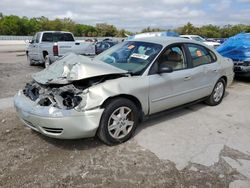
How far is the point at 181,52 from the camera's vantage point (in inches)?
185

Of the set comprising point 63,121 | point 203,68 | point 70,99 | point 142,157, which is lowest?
point 142,157

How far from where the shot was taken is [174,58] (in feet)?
15.0

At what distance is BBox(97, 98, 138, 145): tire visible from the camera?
3.53m

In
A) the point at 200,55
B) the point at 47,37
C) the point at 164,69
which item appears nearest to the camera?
the point at 164,69

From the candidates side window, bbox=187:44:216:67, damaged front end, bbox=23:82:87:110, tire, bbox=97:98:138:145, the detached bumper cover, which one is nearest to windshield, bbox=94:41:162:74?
tire, bbox=97:98:138:145

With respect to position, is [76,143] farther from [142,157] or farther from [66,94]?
[142,157]

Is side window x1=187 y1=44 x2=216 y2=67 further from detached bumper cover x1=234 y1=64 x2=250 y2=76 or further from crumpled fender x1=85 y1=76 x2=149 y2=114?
detached bumper cover x1=234 y1=64 x2=250 y2=76

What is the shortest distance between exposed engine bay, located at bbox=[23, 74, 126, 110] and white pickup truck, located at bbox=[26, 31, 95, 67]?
7231mm

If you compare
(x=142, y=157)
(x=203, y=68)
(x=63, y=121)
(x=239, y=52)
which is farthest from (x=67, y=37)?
(x=142, y=157)

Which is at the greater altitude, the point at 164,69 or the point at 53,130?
the point at 164,69

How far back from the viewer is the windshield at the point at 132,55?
413 cm

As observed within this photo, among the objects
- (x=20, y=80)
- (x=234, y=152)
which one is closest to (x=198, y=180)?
(x=234, y=152)

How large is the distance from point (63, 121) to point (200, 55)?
125 inches

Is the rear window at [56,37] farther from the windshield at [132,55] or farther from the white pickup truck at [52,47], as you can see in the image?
the windshield at [132,55]
